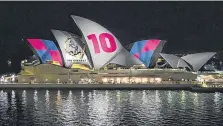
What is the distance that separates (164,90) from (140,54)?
1490cm

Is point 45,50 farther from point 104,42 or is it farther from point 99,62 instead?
point 104,42

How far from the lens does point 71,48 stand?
338 feet

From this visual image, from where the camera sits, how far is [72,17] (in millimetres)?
94500

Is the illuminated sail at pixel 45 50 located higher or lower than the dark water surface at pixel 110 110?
higher

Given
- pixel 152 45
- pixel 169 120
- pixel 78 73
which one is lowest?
pixel 169 120

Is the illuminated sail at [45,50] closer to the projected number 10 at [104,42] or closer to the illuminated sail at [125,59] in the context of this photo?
the projected number 10 at [104,42]

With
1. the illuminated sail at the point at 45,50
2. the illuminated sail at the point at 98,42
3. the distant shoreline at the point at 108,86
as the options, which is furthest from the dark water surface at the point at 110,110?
the illuminated sail at the point at 45,50

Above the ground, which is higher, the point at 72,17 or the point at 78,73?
the point at 72,17

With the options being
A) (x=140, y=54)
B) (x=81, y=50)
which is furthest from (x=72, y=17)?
(x=140, y=54)

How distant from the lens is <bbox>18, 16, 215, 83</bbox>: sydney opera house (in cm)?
9988

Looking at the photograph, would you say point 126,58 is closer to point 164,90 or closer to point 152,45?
point 152,45

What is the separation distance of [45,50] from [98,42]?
1354 cm

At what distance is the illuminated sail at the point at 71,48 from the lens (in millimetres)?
101000

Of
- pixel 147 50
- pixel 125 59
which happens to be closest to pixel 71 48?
pixel 125 59
